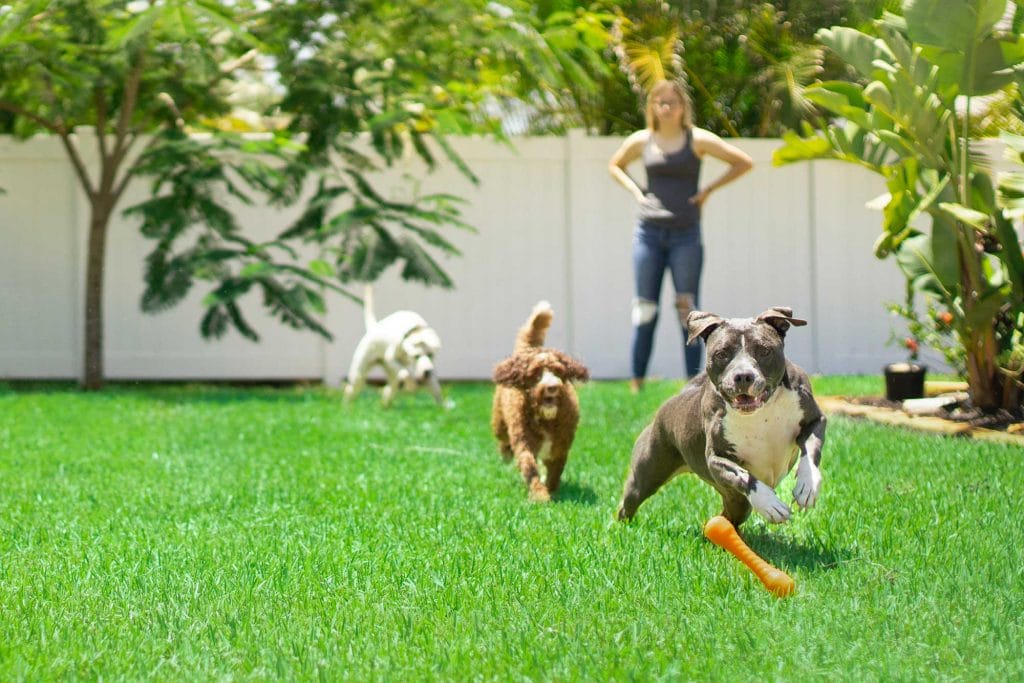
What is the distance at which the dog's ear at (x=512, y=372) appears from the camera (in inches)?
191

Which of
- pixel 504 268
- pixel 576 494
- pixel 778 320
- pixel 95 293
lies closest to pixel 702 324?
pixel 778 320

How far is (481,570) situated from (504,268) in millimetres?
7000

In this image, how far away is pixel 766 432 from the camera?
11.6ft

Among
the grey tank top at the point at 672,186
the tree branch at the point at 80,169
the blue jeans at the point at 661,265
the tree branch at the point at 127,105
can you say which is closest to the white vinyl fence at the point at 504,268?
the tree branch at the point at 80,169

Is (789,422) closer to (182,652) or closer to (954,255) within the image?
(182,652)

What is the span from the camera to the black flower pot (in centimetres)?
708

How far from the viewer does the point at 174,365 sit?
10484mm

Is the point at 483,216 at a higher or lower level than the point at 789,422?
higher

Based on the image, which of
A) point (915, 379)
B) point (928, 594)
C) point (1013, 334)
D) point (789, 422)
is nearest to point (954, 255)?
point (1013, 334)

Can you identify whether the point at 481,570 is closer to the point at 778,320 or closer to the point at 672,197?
the point at 778,320

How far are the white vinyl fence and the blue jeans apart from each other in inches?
81.9

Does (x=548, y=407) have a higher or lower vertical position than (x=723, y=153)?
lower

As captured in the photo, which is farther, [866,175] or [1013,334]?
[866,175]

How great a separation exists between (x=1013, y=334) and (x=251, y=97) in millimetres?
7581
